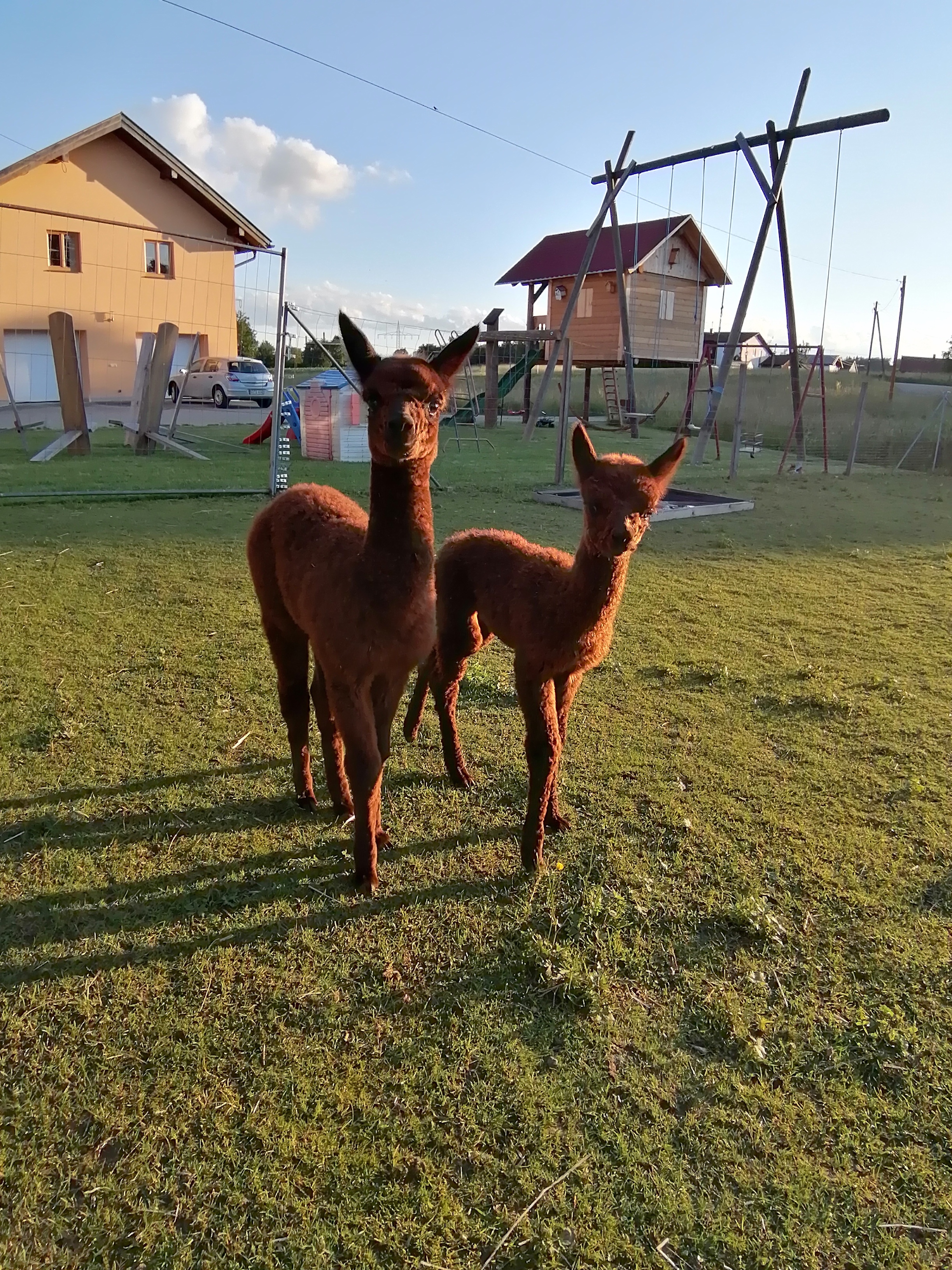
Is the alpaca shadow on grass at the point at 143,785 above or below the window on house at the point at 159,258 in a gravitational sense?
below

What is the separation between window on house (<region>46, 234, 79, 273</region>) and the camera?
22078mm

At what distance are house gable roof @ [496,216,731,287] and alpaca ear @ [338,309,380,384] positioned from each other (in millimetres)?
22790

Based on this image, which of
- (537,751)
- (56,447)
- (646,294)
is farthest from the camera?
(646,294)

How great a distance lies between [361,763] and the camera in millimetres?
3027

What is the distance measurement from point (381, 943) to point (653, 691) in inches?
115

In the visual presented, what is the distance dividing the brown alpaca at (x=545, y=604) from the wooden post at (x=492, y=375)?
20.3m

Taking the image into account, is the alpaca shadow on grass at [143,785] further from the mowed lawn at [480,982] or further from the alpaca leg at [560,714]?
the alpaca leg at [560,714]

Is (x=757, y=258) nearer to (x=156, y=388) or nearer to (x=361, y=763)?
(x=156, y=388)

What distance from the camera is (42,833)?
3422mm

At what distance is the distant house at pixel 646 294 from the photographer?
80.6 ft

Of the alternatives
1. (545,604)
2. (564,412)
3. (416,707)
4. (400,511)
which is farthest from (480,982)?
(564,412)

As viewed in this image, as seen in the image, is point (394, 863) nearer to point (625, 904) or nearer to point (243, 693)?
point (625, 904)

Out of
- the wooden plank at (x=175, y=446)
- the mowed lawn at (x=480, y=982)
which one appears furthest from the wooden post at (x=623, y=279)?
the mowed lawn at (x=480, y=982)

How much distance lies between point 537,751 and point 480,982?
3.18 feet
